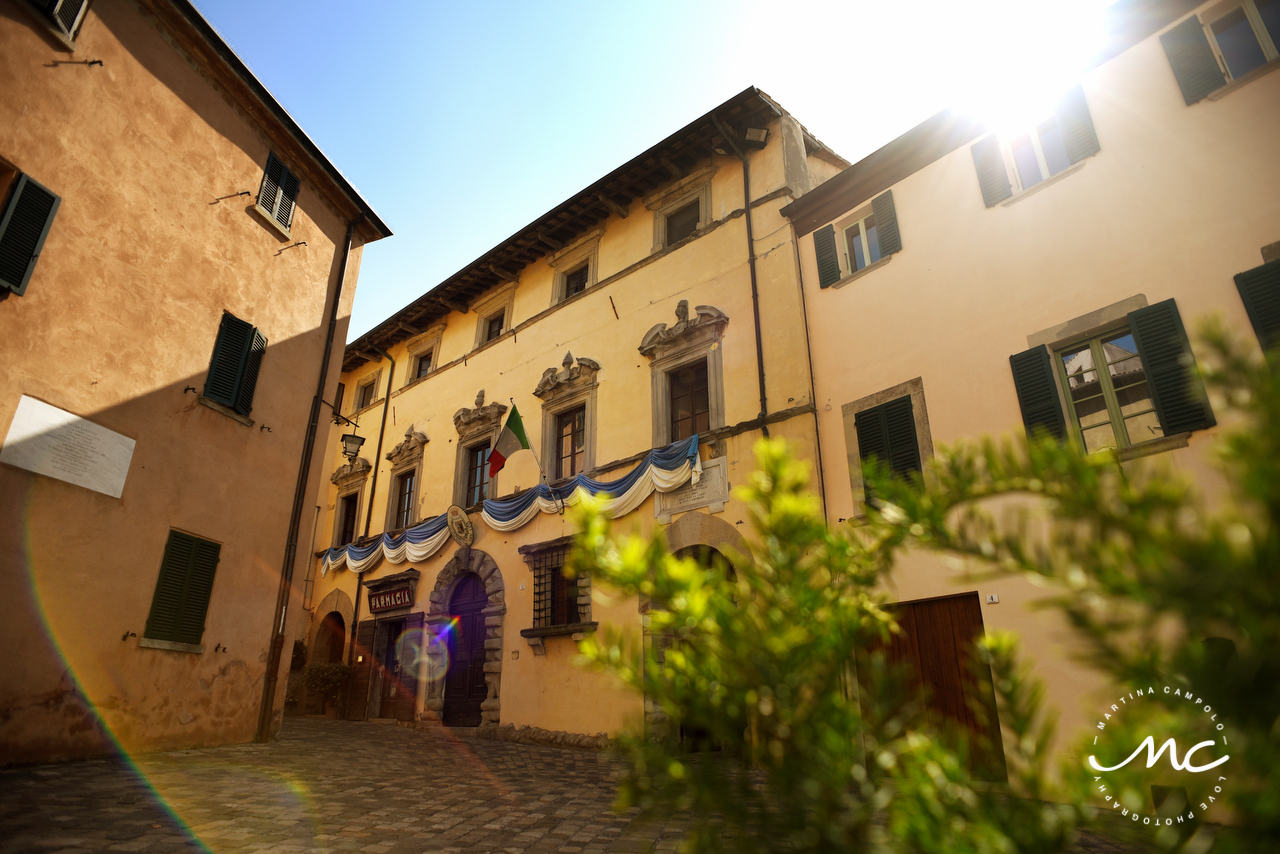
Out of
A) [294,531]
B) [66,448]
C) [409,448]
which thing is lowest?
[294,531]

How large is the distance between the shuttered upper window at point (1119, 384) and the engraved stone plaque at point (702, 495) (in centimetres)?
431

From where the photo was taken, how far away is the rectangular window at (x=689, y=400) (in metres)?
11.9

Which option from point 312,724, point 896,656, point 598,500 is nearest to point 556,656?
point 312,724

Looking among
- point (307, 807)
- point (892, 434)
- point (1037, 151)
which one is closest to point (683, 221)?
point (1037, 151)

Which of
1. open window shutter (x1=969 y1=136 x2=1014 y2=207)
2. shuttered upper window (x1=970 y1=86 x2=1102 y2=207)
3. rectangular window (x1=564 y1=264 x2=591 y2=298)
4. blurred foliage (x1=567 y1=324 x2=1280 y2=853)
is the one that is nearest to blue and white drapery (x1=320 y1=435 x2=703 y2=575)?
rectangular window (x1=564 y1=264 x2=591 y2=298)

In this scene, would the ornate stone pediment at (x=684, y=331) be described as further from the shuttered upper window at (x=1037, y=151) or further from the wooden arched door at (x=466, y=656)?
the wooden arched door at (x=466, y=656)

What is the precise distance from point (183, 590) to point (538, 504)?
603cm

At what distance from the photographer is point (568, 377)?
1402 cm

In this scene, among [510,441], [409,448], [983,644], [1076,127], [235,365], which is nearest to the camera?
[983,644]

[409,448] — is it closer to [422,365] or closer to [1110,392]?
[422,365]

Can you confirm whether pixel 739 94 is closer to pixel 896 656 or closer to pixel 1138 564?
pixel 896 656

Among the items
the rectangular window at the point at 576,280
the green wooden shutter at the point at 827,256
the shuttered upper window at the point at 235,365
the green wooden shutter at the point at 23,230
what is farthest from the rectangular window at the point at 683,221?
the green wooden shutter at the point at 23,230

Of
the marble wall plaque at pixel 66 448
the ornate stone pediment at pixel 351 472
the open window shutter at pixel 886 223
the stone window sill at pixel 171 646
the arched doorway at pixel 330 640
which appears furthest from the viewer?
the ornate stone pediment at pixel 351 472

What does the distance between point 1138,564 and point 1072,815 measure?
34cm
